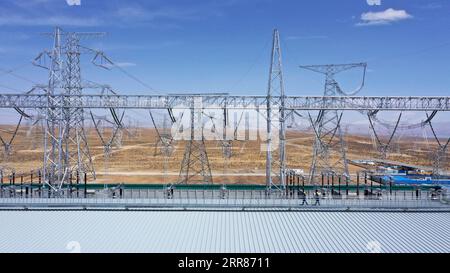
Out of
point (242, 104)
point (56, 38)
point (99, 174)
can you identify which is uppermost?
point (56, 38)

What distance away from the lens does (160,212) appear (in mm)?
14062

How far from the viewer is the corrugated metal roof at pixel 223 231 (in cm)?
1150

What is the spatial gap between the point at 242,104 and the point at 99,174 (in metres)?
19.8

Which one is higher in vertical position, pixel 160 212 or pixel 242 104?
pixel 242 104

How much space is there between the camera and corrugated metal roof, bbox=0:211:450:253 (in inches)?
453

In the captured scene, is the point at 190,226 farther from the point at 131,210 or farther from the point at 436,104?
the point at 436,104

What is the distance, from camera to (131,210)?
14258 mm

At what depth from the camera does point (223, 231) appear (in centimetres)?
1252
